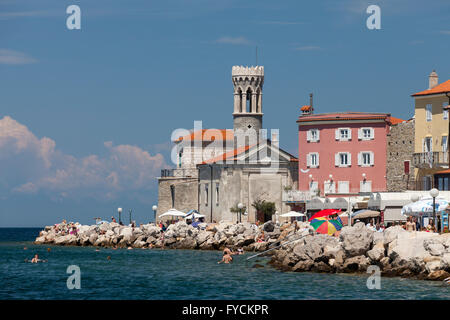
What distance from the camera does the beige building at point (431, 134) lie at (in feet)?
221

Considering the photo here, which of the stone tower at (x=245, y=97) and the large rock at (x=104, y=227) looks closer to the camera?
the large rock at (x=104, y=227)

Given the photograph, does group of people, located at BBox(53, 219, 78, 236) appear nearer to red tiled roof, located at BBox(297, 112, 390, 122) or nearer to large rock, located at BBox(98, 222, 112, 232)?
large rock, located at BBox(98, 222, 112, 232)

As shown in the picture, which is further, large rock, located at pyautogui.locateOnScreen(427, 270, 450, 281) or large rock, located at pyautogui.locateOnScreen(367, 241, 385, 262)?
large rock, located at pyautogui.locateOnScreen(367, 241, 385, 262)

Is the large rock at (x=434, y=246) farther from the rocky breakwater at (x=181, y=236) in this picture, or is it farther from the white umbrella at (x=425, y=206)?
the rocky breakwater at (x=181, y=236)

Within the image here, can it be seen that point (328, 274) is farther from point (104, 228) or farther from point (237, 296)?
point (104, 228)

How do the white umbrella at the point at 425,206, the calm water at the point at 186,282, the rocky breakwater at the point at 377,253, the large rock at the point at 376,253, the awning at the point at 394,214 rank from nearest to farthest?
1. the calm water at the point at 186,282
2. the rocky breakwater at the point at 377,253
3. the large rock at the point at 376,253
4. the white umbrella at the point at 425,206
5. the awning at the point at 394,214

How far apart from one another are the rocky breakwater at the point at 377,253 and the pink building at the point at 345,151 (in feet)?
95.5

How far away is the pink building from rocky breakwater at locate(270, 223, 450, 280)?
2910cm

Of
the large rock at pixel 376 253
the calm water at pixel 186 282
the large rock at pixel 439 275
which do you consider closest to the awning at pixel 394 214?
the calm water at pixel 186 282

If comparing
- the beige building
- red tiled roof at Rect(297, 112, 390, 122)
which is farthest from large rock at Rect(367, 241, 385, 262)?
red tiled roof at Rect(297, 112, 390, 122)

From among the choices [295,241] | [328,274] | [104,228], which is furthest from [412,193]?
[104,228]

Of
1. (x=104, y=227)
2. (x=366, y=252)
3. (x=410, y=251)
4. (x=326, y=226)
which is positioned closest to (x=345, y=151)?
(x=104, y=227)

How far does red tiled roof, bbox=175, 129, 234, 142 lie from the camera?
10131cm

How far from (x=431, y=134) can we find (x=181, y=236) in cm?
2077
